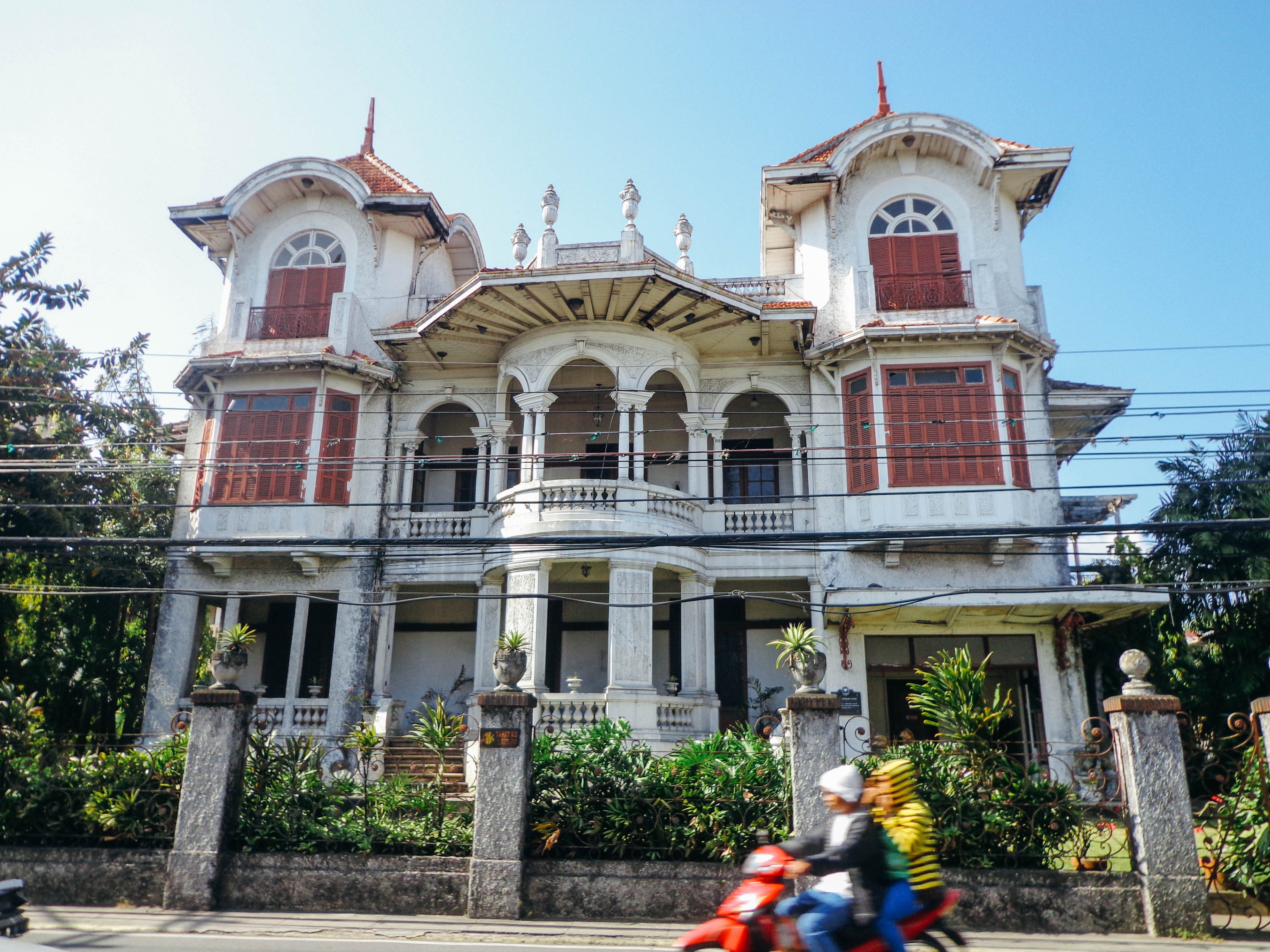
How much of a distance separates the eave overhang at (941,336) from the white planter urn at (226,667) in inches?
444

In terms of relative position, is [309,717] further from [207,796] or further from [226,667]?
[207,796]

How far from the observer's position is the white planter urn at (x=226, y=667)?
33.6 ft

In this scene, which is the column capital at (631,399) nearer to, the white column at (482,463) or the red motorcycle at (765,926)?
the white column at (482,463)

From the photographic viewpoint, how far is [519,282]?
16.0 meters

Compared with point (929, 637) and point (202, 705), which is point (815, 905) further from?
point (929, 637)

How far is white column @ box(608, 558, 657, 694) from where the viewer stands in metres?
15.5

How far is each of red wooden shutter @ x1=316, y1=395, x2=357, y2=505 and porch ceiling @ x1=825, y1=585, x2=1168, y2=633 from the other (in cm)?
916

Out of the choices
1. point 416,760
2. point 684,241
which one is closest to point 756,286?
point 684,241

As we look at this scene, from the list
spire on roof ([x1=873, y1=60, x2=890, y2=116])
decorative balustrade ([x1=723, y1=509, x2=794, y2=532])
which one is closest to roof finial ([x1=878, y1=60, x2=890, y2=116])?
spire on roof ([x1=873, y1=60, x2=890, y2=116])

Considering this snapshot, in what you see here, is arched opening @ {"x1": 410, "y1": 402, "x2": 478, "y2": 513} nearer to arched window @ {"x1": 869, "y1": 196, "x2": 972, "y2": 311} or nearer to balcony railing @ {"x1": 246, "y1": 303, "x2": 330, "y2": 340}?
balcony railing @ {"x1": 246, "y1": 303, "x2": 330, "y2": 340}

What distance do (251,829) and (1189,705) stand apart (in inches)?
580

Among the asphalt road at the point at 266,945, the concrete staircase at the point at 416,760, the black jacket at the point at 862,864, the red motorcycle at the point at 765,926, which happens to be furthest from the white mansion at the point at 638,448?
the black jacket at the point at 862,864

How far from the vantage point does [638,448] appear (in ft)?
57.2

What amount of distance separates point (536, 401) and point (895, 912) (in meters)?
12.8
